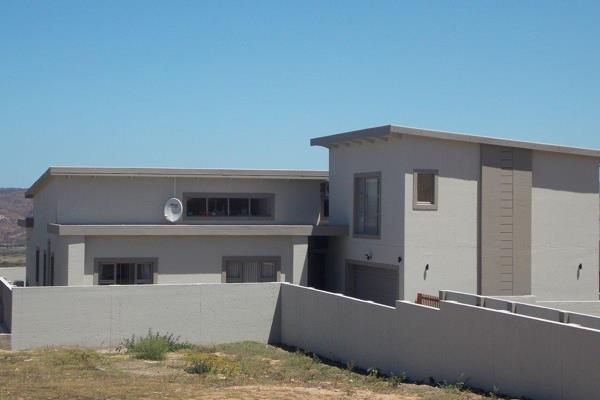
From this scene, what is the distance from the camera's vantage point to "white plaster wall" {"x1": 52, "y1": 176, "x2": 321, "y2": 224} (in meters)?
27.3

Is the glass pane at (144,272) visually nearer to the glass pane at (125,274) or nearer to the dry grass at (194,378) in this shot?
the glass pane at (125,274)

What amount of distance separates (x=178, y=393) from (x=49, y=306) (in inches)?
331

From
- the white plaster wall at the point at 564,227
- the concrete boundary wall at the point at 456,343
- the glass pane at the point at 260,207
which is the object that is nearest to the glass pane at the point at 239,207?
the glass pane at the point at 260,207

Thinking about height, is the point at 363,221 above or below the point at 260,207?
below

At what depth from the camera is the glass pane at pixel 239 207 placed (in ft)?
95.2

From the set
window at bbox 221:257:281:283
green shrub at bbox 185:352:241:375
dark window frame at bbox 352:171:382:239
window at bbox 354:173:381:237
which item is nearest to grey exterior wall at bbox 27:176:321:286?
window at bbox 221:257:281:283

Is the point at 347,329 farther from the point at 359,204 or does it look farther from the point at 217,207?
the point at 217,207

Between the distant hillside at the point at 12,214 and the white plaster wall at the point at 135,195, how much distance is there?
68406 millimetres

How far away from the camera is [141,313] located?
23.9 m

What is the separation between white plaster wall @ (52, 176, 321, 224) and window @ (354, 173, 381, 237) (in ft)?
10.3

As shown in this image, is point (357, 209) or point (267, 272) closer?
point (357, 209)

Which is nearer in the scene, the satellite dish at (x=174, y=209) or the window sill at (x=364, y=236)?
the window sill at (x=364, y=236)

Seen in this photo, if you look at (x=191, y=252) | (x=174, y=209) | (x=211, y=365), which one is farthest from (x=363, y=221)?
(x=211, y=365)

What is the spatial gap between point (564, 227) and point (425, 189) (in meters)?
4.27
